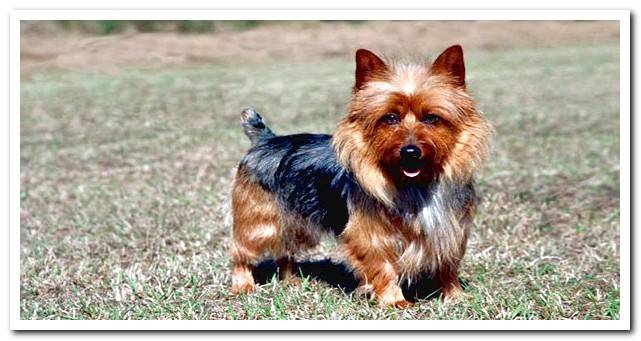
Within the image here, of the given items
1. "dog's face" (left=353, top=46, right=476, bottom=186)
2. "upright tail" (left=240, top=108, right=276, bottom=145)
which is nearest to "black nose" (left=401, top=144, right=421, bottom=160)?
"dog's face" (left=353, top=46, right=476, bottom=186)

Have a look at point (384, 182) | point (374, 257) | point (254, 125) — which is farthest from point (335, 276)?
point (384, 182)

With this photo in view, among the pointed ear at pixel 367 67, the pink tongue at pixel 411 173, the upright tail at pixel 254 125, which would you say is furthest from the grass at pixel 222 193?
the pointed ear at pixel 367 67

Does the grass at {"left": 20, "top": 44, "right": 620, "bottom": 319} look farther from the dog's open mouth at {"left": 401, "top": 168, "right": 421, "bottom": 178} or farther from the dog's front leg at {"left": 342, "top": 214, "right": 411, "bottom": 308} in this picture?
the dog's open mouth at {"left": 401, "top": 168, "right": 421, "bottom": 178}

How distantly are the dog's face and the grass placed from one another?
0.96 meters

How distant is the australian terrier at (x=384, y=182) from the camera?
4516 millimetres

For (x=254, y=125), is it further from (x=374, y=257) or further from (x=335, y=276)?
(x=374, y=257)

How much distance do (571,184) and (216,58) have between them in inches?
173

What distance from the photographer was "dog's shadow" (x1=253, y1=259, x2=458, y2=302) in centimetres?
523

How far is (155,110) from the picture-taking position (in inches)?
469
